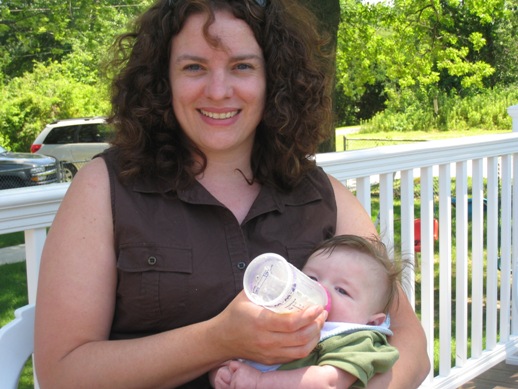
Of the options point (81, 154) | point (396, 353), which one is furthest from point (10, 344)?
point (81, 154)

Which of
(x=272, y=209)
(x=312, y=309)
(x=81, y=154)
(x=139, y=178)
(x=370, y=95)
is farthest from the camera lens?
(x=370, y=95)

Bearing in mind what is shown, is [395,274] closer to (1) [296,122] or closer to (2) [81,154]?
(1) [296,122]

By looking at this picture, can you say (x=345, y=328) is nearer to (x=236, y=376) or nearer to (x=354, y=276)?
(x=354, y=276)

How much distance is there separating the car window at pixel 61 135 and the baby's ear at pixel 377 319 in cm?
1662

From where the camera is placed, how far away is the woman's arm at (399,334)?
1.91 metres

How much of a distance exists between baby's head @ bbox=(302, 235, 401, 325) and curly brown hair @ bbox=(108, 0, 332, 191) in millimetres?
300

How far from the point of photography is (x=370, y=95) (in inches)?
1337

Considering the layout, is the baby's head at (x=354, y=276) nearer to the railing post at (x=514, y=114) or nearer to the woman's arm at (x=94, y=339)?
the woman's arm at (x=94, y=339)

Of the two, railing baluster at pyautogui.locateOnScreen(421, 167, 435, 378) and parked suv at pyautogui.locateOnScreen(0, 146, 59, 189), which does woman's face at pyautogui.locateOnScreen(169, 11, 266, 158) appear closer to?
railing baluster at pyautogui.locateOnScreen(421, 167, 435, 378)

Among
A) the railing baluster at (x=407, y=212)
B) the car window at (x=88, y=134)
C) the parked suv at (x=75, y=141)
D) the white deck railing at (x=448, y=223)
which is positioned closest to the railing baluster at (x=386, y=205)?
the white deck railing at (x=448, y=223)

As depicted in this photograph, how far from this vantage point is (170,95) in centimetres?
204

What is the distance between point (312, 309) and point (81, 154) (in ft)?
55.0

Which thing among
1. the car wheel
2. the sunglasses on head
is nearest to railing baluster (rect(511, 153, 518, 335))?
the sunglasses on head

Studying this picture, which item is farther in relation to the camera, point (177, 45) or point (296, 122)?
point (296, 122)
